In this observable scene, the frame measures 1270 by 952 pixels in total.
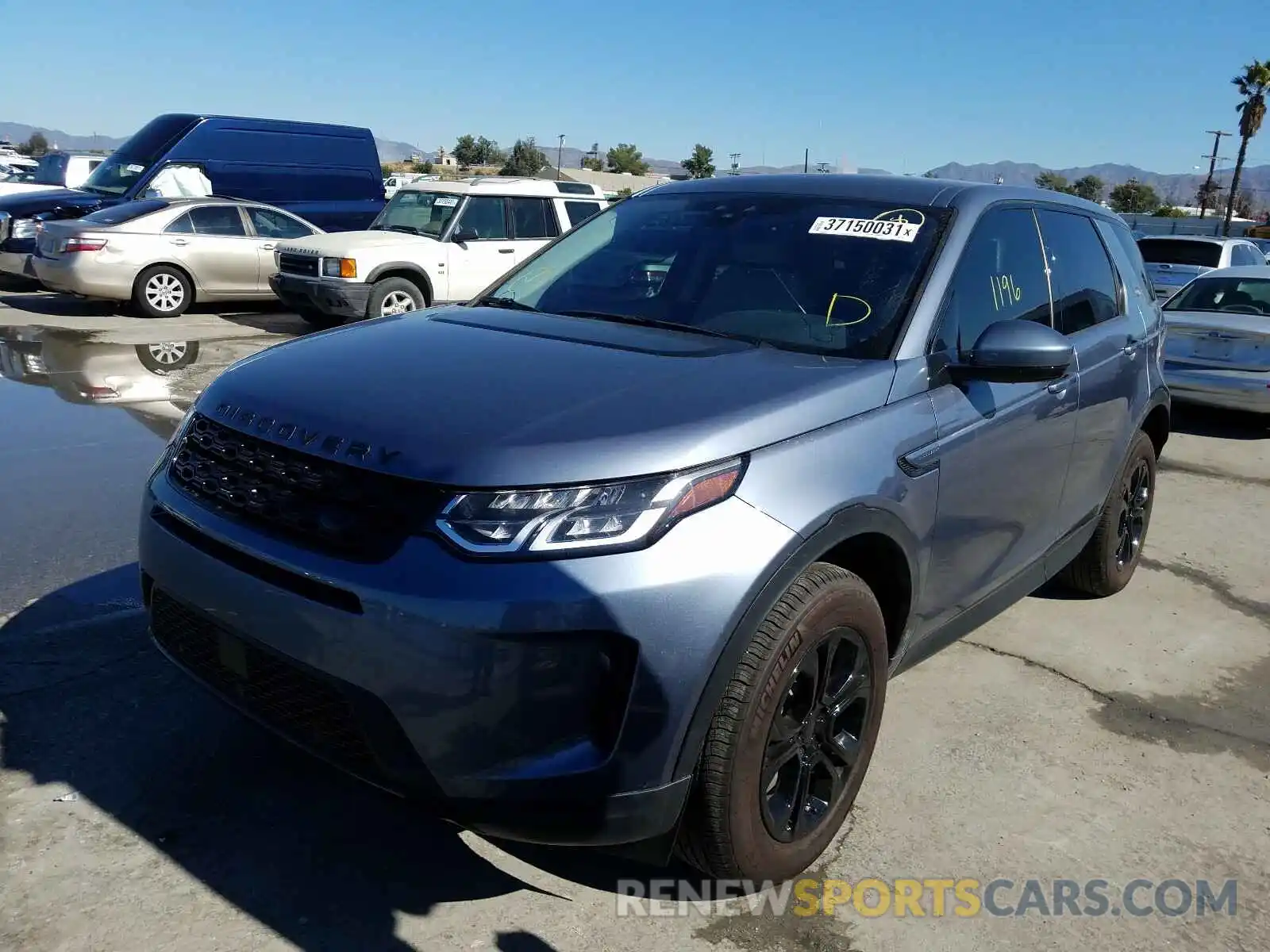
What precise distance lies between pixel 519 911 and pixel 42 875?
48.0 inches

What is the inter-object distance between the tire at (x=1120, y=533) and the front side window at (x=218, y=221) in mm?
11537

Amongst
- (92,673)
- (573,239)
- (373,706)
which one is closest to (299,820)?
(373,706)

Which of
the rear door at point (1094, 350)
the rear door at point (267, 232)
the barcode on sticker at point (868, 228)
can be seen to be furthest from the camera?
the rear door at point (267, 232)

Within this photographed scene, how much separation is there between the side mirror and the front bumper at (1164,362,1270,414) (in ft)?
22.0

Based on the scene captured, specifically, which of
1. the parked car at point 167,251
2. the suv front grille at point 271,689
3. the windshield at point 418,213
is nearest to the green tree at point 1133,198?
the windshield at point 418,213

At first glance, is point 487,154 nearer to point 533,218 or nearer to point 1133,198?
point 1133,198

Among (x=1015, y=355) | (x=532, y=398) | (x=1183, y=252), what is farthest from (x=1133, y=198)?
(x=532, y=398)

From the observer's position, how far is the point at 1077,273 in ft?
14.1

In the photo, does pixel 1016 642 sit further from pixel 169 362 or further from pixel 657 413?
pixel 169 362

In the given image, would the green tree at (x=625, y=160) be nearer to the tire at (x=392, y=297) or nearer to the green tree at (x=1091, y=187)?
the green tree at (x=1091, y=187)

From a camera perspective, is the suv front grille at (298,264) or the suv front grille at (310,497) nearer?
the suv front grille at (310,497)

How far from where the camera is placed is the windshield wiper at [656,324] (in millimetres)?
3258

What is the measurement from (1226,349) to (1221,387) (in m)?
0.35

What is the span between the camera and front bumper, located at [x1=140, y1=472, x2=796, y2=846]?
2180 mm
